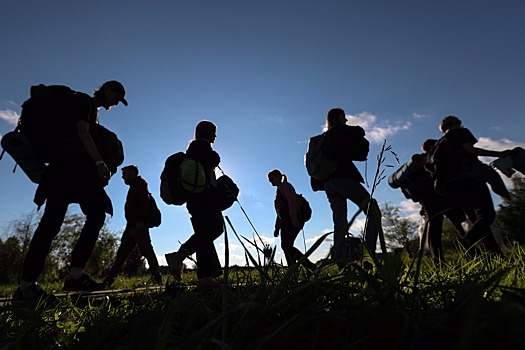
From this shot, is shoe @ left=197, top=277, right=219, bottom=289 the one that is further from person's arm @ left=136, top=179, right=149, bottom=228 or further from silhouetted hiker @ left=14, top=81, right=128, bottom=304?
person's arm @ left=136, top=179, right=149, bottom=228

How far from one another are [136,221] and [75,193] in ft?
12.1

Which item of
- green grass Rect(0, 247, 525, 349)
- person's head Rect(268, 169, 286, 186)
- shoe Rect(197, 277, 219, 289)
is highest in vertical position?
person's head Rect(268, 169, 286, 186)

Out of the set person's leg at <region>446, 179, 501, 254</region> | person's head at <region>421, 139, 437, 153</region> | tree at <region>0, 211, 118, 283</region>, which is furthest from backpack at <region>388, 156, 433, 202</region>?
tree at <region>0, 211, 118, 283</region>

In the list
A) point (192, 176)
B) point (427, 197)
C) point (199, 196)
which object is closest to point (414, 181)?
point (427, 197)

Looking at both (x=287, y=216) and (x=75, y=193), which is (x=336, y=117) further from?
(x=75, y=193)

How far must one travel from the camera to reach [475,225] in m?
4.95

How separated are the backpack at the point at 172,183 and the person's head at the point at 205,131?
14.7 inches

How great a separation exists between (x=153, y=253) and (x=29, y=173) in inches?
169

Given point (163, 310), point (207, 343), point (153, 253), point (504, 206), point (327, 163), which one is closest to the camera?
point (207, 343)

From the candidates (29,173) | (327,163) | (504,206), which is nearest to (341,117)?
(327,163)

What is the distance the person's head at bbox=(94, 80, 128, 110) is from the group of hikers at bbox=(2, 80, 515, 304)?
0.04ft

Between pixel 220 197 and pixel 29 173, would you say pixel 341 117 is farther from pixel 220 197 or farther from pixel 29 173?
pixel 29 173

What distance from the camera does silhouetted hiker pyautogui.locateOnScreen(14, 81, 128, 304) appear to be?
3273mm

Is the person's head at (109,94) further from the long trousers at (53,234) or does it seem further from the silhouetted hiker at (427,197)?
the silhouetted hiker at (427,197)
